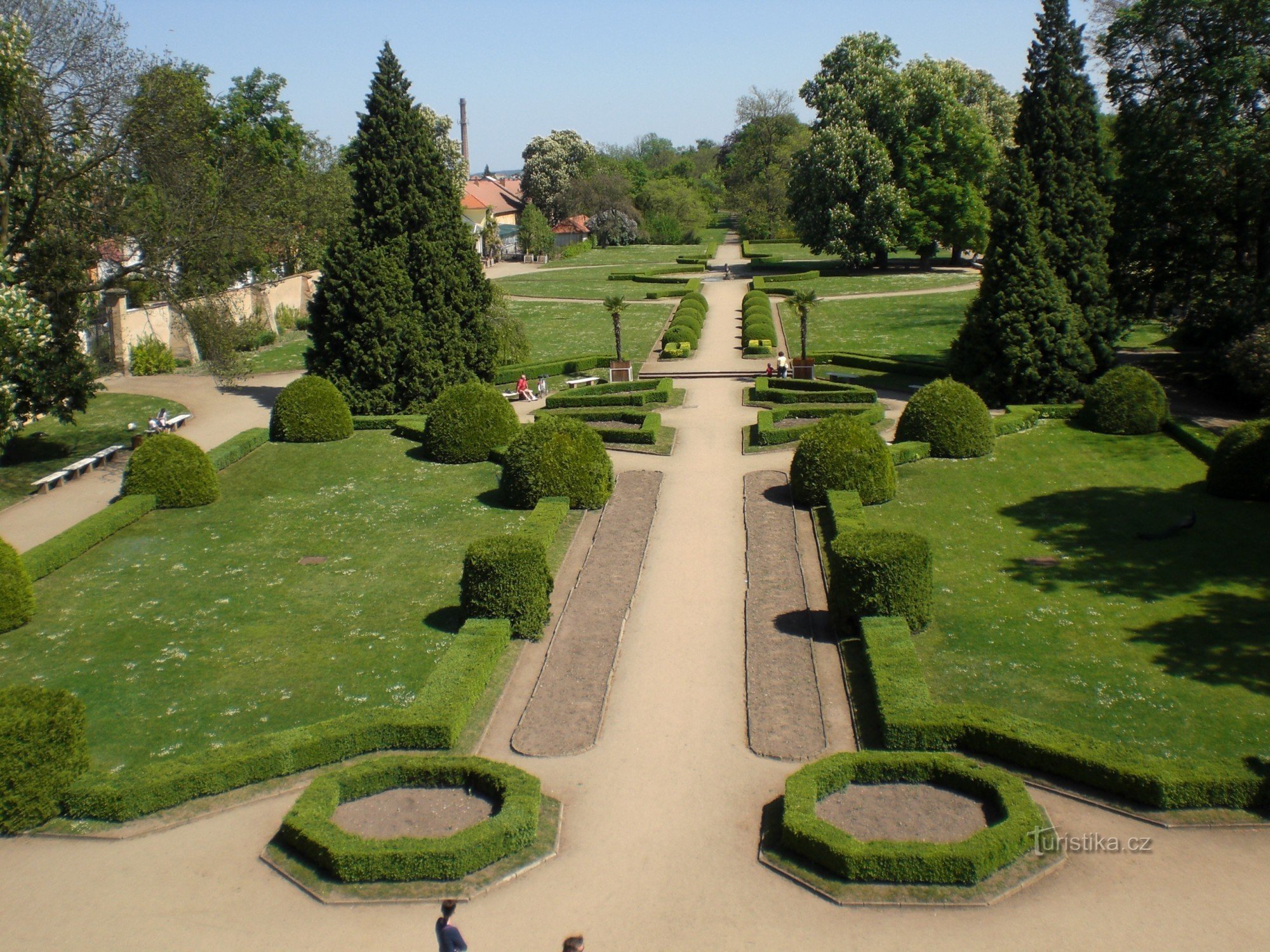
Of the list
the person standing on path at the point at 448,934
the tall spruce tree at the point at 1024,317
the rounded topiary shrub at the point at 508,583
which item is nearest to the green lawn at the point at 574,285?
the tall spruce tree at the point at 1024,317

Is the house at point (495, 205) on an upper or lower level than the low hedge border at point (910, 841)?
upper

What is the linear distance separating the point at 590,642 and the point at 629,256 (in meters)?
69.8

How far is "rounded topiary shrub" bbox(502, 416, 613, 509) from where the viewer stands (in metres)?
21.8

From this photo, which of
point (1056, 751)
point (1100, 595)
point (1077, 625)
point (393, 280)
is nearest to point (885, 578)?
point (1077, 625)

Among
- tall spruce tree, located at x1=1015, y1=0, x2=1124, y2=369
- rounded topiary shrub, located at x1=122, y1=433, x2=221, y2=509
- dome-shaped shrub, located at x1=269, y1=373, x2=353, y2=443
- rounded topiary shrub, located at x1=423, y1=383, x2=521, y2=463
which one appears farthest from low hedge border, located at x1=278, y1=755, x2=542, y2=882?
tall spruce tree, located at x1=1015, y1=0, x2=1124, y2=369

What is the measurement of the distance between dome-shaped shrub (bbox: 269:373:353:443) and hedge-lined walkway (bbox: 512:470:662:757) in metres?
9.59

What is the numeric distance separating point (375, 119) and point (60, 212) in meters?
8.99

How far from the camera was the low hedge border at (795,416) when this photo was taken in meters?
26.1

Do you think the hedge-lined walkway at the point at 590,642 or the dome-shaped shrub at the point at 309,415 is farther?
the dome-shaped shrub at the point at 309,415

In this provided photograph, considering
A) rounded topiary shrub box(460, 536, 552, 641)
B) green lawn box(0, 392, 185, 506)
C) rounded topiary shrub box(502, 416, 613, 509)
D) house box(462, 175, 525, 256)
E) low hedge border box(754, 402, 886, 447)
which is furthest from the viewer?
house box(462, 175, 525, 256)

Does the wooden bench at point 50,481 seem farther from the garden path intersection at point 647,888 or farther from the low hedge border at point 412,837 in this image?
the low hedge border at point 412,837

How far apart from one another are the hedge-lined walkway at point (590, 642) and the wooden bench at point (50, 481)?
570 inches

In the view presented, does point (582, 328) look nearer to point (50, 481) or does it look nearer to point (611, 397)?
point (611, 397)

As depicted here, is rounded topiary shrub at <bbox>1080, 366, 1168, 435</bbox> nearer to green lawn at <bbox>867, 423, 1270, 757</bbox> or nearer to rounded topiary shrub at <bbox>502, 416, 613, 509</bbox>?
green lawn at <bbox>867, 423, 1270, 757</bbox>
